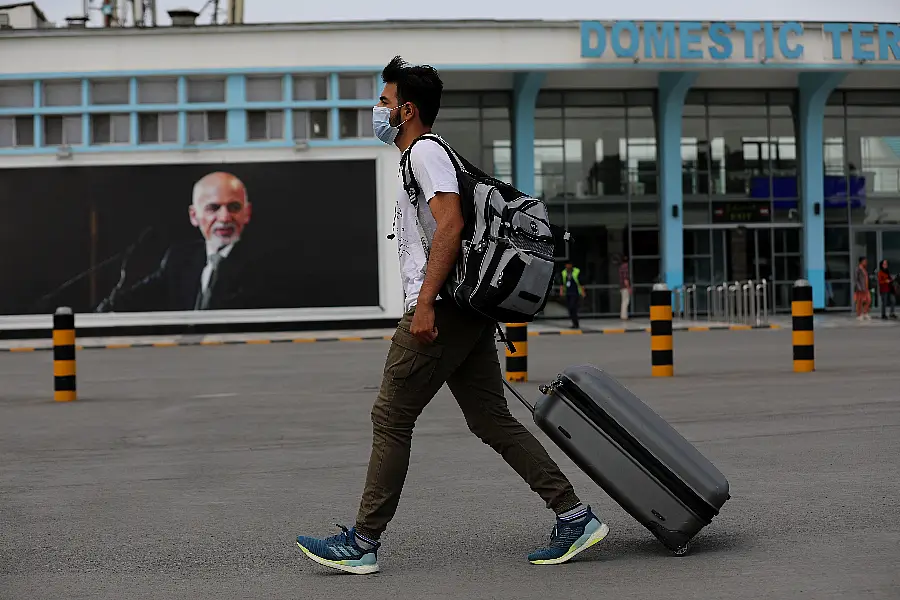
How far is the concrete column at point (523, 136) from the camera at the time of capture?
1427 inches

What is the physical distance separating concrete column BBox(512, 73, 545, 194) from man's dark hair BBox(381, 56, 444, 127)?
31.0 metres

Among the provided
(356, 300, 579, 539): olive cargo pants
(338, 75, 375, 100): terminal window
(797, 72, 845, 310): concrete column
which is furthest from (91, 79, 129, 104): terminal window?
(356, 300, 579, 539): olive cargo pants

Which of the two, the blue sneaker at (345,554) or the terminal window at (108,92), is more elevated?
the terminal window at (108,92)

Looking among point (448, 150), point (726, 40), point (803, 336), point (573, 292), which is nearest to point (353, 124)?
point (573, 292)

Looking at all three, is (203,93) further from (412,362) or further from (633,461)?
(633,461)

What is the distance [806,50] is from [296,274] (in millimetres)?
14479

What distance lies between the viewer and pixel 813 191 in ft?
126

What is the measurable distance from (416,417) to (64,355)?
30.5ft

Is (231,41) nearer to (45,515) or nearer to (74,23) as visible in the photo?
(74,23)

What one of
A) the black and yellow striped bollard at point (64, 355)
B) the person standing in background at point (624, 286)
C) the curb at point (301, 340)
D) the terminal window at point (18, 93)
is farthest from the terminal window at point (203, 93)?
the black and yellow striped bollard at point (64, 355)

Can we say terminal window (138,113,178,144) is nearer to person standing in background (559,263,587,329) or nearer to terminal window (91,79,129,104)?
terminal window (91,79,129,104)

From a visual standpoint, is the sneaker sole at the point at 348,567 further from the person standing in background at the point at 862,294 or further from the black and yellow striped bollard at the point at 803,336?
the person standing in background at the point at 862,294

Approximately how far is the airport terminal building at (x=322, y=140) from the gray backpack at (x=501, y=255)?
2713 centimetres

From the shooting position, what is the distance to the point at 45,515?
6633 mm
